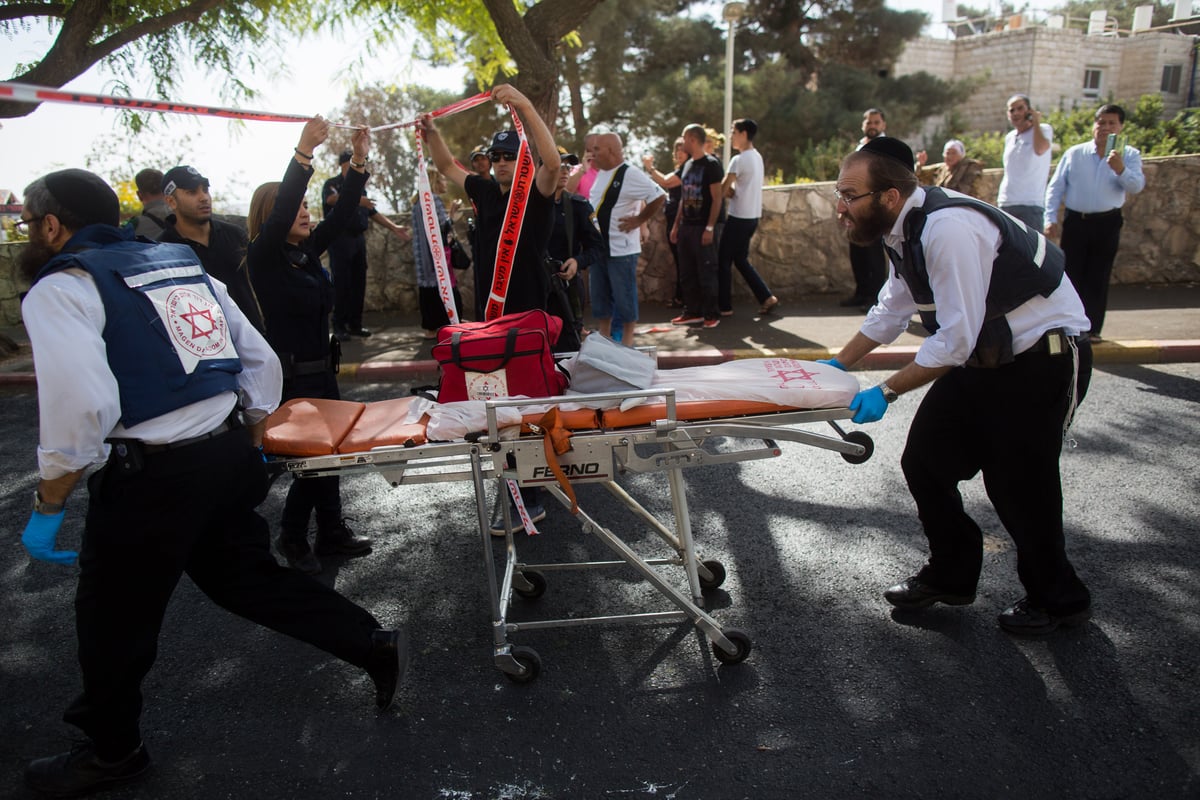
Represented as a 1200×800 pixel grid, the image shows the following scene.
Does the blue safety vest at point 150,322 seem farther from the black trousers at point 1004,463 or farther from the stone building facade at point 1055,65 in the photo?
the stone building facade at point 1055,65

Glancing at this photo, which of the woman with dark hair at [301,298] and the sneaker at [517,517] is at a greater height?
the woman with dark hair at [301,298]

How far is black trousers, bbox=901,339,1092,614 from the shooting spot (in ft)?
9.68

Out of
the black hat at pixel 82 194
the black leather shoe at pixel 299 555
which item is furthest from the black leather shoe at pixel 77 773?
the black hat at pixel 82 194

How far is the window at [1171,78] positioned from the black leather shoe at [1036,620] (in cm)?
4559

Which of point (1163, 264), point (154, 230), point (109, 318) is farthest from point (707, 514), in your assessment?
point (1163, 264)

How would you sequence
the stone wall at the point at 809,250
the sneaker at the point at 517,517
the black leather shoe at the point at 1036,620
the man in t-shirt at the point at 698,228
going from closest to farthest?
the black leather shoe at the point at 1036,620, the sneaker at the point at 517,517, the man in t-shirt at the point at 698,228, the stone wall at the point at 809,250

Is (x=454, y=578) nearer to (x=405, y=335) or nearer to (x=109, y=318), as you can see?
(x=109, y=318)

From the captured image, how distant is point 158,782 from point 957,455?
9.98 feet

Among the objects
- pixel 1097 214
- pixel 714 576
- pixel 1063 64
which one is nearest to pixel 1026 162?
pixel 1097 214

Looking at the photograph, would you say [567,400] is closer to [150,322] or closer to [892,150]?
[150,322]

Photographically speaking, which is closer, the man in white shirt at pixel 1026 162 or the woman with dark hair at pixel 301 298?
the woman with dark hair at pixel 301 298

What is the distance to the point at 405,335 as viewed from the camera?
901cm

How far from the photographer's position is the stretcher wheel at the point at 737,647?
301 cm

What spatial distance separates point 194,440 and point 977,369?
271cm
